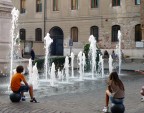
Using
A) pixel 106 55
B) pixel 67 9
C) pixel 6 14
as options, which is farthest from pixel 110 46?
pixel 6 14

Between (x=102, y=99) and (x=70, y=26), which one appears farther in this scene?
(x=70, y=26)

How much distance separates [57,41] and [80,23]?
3997 millimetres

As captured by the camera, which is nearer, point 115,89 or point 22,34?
point 115,89

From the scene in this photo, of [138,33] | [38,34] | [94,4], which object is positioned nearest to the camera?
[138,33]

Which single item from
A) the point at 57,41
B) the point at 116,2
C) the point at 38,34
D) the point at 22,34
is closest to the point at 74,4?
the point at 57,41

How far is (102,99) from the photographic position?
39.2ft

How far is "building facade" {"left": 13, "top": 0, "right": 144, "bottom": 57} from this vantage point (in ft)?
135

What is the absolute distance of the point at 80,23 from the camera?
44.8 meters

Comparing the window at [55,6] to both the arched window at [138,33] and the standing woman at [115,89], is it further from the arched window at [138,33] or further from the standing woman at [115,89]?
the standing woman at [115,89]

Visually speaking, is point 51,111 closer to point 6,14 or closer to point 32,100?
point 32,100

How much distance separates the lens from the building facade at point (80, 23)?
41.0 meters

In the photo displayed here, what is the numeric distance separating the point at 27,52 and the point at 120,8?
433 inches

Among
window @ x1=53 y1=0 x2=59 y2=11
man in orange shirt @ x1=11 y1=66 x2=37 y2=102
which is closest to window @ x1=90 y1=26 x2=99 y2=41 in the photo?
window @ x1=53 y1=0 x2=59 y2=11

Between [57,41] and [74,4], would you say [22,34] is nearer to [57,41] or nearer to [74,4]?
[57,41]
